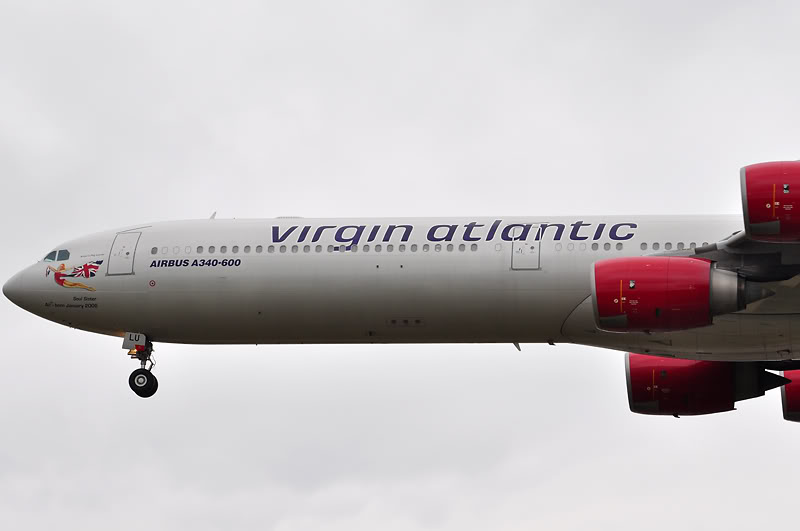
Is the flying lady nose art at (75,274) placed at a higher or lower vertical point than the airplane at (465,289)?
higher

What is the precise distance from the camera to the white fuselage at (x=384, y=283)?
31016 mm

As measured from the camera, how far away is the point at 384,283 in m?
31.8

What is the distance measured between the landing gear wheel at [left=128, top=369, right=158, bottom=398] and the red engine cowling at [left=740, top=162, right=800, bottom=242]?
1575 centimetres

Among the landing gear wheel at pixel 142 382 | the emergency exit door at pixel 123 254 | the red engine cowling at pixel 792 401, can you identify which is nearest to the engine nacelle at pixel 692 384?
the red engine cowling at pixel 792 401

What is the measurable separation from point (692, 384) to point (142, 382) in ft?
44.4

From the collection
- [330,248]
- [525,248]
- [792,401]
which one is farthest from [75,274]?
[792,401]

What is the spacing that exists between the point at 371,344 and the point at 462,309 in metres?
2.76

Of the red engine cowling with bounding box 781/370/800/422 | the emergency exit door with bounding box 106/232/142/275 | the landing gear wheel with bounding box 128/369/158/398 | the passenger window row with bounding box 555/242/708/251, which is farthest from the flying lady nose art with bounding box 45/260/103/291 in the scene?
the red engine cowling with bounding box 781/370/800/422

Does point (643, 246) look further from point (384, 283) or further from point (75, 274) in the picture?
point (75, 274)

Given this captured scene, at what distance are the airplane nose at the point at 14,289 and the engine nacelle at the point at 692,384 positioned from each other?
15334 mm

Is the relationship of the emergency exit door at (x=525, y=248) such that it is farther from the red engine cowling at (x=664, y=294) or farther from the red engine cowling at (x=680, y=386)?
the red engine cowling at (x=680, y=386)

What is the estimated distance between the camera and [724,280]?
27.7 m

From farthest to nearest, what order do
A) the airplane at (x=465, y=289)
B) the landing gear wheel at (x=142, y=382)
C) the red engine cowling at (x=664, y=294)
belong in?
the landing gear wheel at (x=142, y=382)
the airplane at (x=465, y=289)
the red engine cowling at (x=664, y=294)

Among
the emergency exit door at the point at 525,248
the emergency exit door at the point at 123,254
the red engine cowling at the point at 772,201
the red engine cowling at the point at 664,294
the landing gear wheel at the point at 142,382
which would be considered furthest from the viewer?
the landing gear wheel at the point at 142,382
